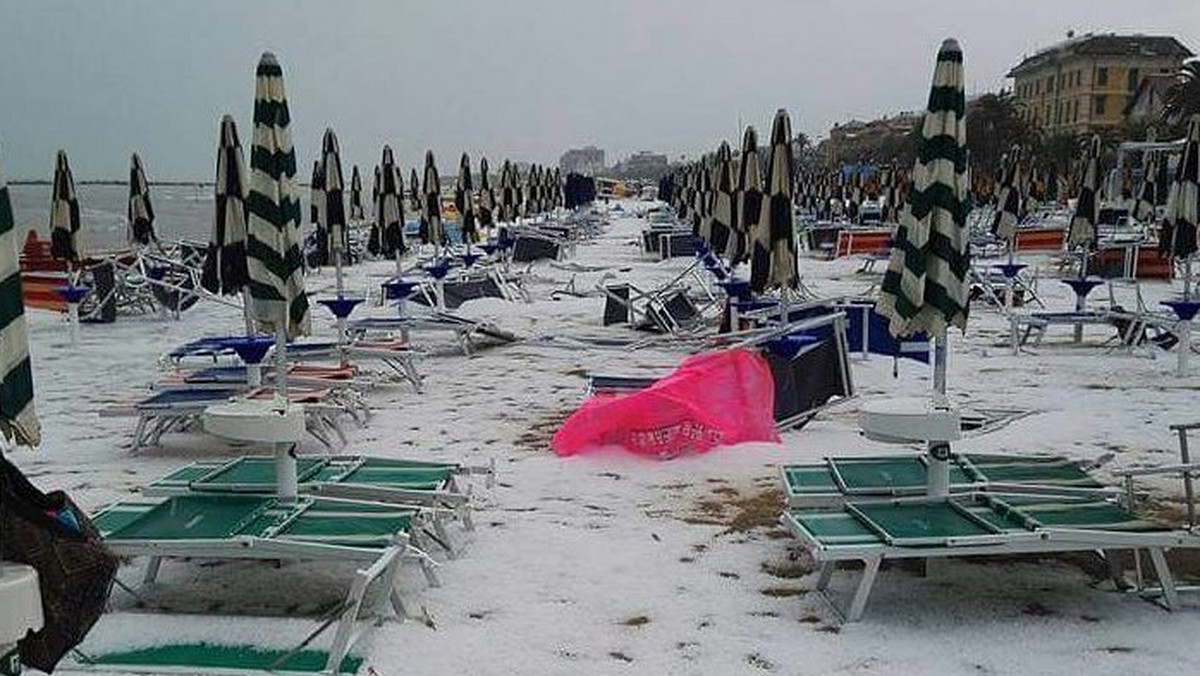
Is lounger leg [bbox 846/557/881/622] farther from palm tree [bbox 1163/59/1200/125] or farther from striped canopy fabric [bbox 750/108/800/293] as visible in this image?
palm tree [bbox 1163/59/1200/125]

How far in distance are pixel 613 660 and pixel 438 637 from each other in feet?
2.45

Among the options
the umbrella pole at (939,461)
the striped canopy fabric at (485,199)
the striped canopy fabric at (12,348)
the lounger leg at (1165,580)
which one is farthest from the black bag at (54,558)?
the striped canopy fabric at (485,199)

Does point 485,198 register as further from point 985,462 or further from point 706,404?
point 985,462

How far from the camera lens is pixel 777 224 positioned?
8.48 meters

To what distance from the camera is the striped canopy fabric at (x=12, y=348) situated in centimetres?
268

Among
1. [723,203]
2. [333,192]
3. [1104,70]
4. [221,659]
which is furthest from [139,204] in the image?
[1104,70]

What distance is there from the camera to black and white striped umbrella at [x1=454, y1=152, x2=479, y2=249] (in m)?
19.1

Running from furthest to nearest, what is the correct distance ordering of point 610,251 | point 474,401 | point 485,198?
point 610,251 → point 485,198 → point 474,401

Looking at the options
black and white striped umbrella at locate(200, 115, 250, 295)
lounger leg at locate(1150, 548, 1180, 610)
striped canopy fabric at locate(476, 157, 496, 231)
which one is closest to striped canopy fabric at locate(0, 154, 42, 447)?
black and white striped umbrella at locate(200, 115, 250, 295)

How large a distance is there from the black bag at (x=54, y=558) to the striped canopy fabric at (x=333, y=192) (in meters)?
8.77

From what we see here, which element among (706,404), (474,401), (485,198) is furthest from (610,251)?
(706,404)

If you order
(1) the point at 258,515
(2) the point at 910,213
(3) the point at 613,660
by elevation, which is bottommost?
A: (3) the point at 613,660

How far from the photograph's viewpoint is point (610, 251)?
3036 cm

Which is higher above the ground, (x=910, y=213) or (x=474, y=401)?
(x=910, y=213)
